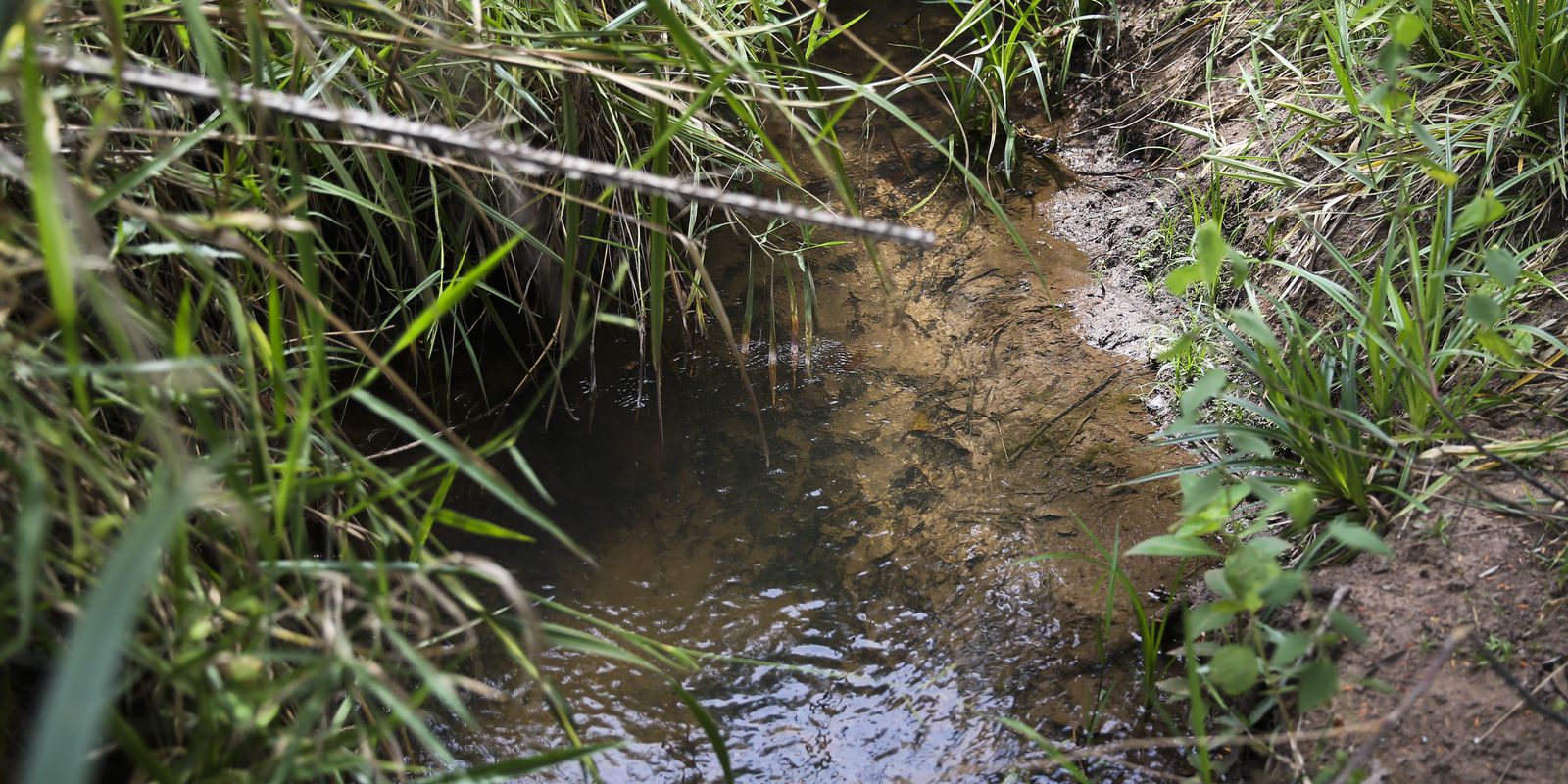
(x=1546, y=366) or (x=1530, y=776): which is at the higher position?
(x=1546, y=366)

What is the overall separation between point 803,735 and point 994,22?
2.41 meters

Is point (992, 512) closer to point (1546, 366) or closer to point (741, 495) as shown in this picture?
point (741, 495)

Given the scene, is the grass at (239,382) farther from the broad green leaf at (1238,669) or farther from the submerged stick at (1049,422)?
the submerged stick at (1049,422)

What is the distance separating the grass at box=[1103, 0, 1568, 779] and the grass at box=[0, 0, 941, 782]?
0.70 meters

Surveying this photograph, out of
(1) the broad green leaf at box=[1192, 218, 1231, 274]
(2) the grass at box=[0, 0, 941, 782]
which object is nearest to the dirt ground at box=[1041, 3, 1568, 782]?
(1) the broad green leaf at box=[1192, 218, 1231, 274]

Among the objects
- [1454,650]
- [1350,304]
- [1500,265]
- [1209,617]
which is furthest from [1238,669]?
[1350,304]

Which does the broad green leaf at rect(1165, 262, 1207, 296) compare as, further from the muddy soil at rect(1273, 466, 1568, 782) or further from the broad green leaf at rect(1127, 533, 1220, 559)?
the muddy soil at rect(1273, 466, 1568, 782)

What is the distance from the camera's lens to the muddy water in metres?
1.69

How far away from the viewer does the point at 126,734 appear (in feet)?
3.13

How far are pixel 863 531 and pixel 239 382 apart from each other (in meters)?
1.17

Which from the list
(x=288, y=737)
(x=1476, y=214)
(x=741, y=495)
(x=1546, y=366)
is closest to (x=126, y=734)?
(x=288, y=737)

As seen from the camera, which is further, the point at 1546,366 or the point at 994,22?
the point at 994,22

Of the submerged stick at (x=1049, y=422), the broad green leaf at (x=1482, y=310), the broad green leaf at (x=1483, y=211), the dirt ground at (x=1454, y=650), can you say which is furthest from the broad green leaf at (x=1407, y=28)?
the submerged stick at (x=1049, y=422)

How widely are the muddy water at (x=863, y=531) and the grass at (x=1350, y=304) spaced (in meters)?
0.22
